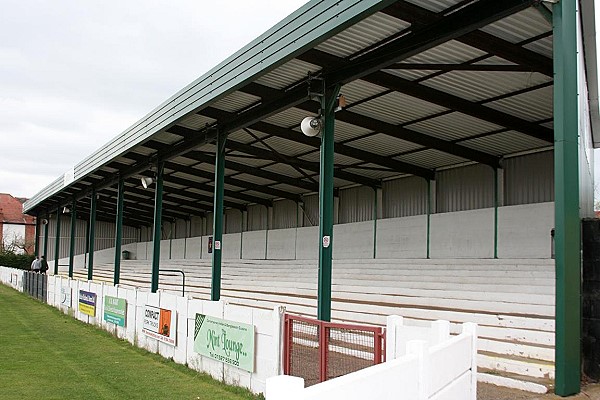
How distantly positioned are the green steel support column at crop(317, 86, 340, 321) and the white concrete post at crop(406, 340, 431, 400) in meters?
7.19

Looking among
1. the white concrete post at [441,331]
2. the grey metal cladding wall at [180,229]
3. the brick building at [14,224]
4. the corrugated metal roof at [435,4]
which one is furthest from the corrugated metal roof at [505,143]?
the brick building at [14,224]

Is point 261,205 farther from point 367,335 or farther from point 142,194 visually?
point 367,335

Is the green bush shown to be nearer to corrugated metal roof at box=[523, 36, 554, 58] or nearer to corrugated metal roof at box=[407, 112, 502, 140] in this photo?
corrugated metal roof at box=[407, 112, 502, 140]

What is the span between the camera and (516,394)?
26.2 ft

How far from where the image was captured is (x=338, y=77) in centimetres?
1241

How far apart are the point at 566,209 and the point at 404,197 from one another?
17621mm

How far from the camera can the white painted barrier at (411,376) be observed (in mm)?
3357

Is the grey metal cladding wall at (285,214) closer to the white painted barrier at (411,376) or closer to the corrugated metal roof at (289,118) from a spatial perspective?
the corrugated metal roof at (289,118)

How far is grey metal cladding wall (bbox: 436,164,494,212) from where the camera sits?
21469 mm

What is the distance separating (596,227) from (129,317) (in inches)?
434

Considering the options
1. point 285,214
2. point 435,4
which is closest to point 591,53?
point 435,4

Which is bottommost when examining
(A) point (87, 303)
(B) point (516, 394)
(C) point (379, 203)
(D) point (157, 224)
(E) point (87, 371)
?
(E) point (87, 371)

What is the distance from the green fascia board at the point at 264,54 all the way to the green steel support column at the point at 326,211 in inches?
56.0

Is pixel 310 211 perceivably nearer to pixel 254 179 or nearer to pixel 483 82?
pixel 254 179
